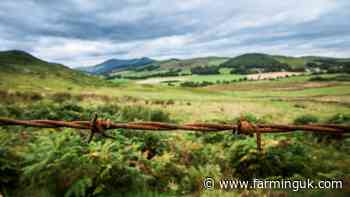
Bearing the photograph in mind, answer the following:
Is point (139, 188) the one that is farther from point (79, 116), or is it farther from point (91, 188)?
point (79, 116)

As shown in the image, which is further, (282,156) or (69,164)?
(282,156)

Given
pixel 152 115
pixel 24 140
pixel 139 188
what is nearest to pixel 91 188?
pixel 139 188

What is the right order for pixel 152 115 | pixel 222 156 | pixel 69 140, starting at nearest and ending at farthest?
pixel 69 140 → pixel 222 156 → pixel 152 115

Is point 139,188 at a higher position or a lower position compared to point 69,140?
lower

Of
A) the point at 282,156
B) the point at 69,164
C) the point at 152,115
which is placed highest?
the point at 69,164

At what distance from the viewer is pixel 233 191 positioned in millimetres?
2982

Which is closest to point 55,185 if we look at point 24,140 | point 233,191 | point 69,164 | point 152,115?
point 69,164

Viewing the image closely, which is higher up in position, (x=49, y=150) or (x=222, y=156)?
(x=49, y=150)

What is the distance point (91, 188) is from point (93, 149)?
0.54 meters

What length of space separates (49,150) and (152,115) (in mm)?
18088

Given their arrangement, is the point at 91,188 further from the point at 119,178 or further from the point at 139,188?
the point at 139,188

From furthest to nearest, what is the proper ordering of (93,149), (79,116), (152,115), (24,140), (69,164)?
(152,115), (79,116), (24,140), (93,149), (69,164)

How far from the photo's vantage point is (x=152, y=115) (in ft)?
70.2

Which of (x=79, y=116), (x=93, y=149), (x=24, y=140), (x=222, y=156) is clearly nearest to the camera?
(x=93, y=149)
